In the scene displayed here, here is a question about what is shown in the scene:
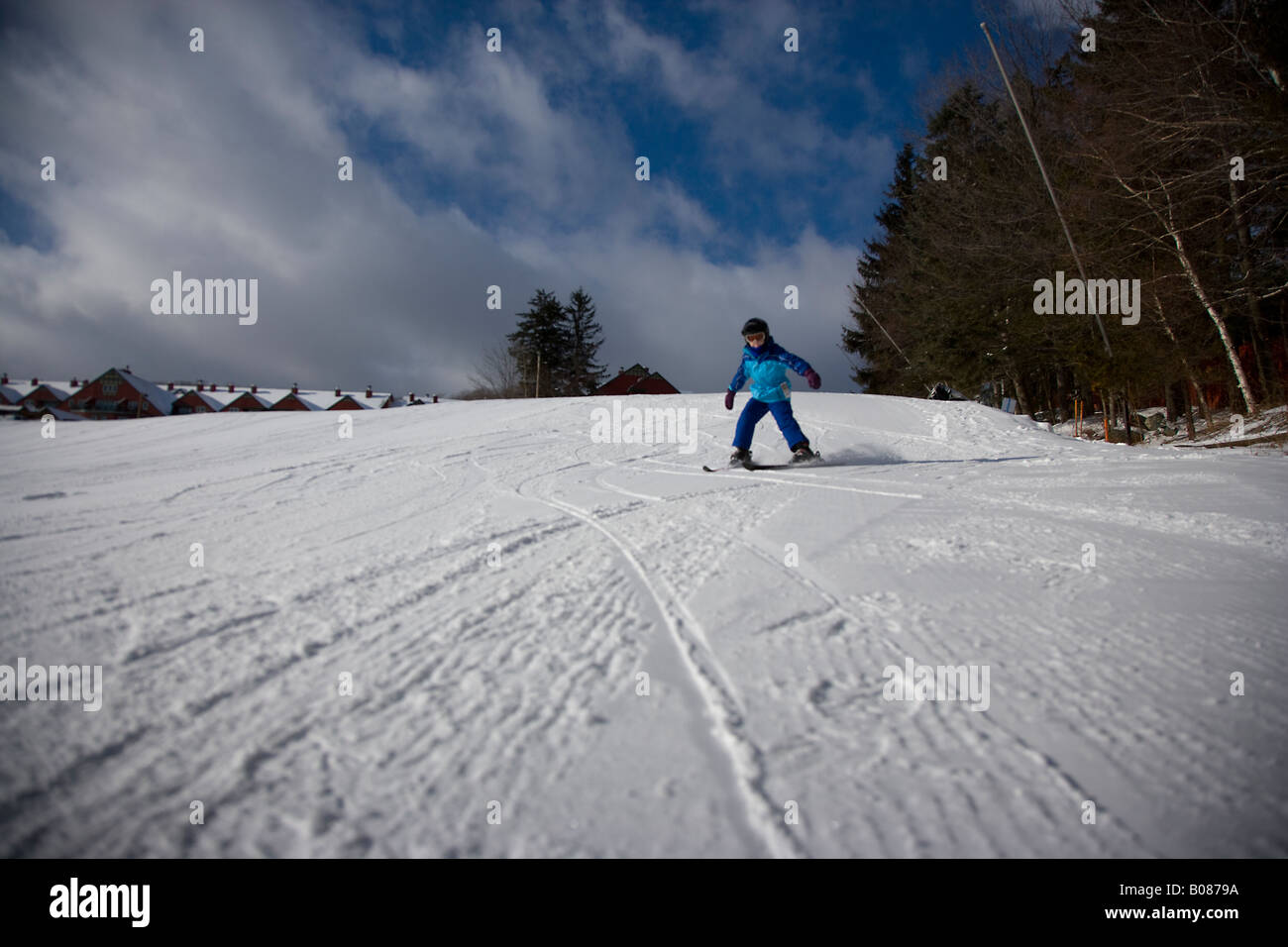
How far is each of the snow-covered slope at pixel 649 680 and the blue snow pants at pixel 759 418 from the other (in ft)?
Result: 8.11

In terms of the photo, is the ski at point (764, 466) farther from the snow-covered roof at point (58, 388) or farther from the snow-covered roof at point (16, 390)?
the snow-covered roof at point (16, 390)

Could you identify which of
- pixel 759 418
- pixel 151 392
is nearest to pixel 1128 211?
pixel 759 418

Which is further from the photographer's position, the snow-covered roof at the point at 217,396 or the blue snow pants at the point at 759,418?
the snow-covered roof at the point at 217,396

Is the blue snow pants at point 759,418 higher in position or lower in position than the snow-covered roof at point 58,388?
lower

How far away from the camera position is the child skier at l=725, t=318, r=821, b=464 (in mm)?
5797

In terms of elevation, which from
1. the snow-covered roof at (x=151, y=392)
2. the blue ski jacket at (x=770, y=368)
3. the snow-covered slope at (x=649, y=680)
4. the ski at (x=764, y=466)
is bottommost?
the snow-covered slope at (x=649, y=680)

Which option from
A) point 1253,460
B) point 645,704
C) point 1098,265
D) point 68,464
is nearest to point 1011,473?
point 1253,460

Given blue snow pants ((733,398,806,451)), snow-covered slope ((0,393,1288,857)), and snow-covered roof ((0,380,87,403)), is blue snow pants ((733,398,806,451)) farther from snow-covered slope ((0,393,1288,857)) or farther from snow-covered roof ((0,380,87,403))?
snow-covered roof ((0,380,87,403))

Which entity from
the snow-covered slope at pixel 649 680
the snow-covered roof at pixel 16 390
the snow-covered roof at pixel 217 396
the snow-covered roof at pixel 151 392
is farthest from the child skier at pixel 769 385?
the snow-covered roof at pixel 16 390

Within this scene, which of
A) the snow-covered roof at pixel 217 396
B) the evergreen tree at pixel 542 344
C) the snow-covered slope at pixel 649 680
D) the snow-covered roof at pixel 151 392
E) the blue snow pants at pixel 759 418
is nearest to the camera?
the snow-covered slope at pixel 649 680

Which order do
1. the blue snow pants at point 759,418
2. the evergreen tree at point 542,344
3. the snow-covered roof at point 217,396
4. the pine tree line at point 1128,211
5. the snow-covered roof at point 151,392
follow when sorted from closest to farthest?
the blue snow pants at point 759,418
the pine tree line at point 1128,211
the evergreen tree at point 542,344
the snow-covered roof at point 151,392
the snow-covered roof at point 217,396

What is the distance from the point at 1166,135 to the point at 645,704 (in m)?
15.0

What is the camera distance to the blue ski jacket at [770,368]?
19.1 feet

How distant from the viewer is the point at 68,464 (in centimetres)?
550
